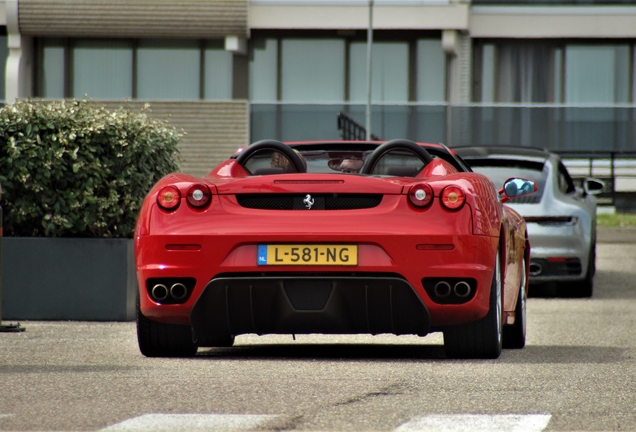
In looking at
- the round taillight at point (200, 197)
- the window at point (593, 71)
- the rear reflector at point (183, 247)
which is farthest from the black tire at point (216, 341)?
the window at point (593, 71)

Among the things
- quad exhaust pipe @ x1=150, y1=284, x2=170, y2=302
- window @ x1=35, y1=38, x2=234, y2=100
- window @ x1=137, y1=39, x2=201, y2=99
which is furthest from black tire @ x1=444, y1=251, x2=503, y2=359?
window @ x1=137, y1=39, x2=201, y2=99

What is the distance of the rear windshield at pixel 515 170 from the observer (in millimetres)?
14438

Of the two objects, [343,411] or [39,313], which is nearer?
[343,411]

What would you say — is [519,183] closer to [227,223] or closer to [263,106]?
[227,223]

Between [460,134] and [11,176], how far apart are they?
75.7 feet

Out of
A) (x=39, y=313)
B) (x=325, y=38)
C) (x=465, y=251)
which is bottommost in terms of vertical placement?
(x=39, y=313)

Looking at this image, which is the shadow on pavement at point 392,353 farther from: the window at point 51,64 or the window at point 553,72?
the window at point 51,64

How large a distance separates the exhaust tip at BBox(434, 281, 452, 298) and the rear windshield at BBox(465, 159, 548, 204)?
683cm

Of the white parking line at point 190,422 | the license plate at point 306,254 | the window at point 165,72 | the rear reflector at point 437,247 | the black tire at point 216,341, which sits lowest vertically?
the black tire at point 216,341

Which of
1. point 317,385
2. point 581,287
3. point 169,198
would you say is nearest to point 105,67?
point 581,287

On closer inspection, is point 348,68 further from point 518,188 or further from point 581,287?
point 518,188

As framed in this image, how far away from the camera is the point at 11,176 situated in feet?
36.8

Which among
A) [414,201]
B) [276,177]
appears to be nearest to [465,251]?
[414,201]

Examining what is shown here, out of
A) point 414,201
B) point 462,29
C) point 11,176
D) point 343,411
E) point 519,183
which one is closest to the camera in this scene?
point 343,411
